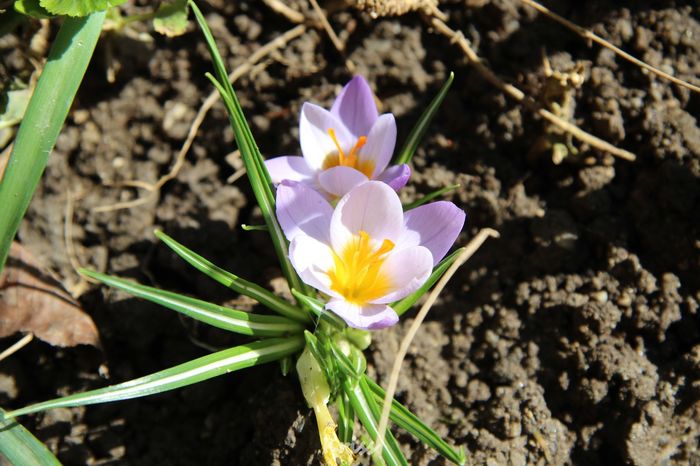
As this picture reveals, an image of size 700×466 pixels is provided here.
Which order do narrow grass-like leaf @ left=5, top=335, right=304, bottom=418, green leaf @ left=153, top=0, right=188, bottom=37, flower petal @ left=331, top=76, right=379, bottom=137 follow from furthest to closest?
green leaf @ left=153, top=0, right=188, bottom=37 < flower petal @ left=331, top=76, right=379, bottom=137 < narrow grass-like leaf @ left=5, top=335, right=304, bottom=418

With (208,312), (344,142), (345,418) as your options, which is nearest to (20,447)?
(208,312)

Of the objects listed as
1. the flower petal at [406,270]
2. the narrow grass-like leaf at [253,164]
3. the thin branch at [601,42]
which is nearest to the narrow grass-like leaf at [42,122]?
the narrow grass-like leaf at [253,164]

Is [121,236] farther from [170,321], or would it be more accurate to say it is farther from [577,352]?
[577,352]

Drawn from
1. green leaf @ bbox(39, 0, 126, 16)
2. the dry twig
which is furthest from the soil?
green leaf @ bbox(39, 0, 126, 16)

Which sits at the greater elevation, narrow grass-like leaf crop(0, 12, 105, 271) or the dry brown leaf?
narrow grass-like leaf crop(0, 12, 105, 271)

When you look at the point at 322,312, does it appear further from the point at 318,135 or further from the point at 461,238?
the point at 461,238

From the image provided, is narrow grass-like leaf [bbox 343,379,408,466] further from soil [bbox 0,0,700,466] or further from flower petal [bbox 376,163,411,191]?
flower petal [bbox 376,163,411,191]
